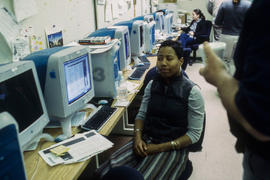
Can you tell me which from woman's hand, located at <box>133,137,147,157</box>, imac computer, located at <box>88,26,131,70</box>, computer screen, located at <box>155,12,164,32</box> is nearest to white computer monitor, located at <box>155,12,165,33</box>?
computer screen, located at <box>155,12,164,32</box>

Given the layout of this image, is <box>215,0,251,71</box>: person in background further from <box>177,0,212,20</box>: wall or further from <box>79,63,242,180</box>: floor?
<box>177,0,212,20</box>: wall

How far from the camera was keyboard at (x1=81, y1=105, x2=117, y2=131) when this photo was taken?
1659 mm

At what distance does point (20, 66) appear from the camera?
1.26 metres

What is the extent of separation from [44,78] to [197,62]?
17.5 ft

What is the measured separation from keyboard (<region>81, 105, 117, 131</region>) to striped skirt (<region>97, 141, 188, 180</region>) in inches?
8.9

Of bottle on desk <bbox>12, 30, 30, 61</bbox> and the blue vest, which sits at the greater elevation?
bottle on desk <bbox>12, 30, 30, 61</bbox>

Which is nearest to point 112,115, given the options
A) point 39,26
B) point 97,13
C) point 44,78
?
point 44,78

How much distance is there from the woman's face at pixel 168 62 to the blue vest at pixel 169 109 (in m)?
0.06

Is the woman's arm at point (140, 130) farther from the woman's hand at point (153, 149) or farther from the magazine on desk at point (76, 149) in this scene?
Result: the magazine on desk at point (76, 149)

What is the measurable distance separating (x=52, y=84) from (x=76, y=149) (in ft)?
1.35

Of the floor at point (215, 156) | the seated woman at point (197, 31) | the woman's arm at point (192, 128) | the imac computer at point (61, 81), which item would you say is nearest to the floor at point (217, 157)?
the floor at point (215, 156)

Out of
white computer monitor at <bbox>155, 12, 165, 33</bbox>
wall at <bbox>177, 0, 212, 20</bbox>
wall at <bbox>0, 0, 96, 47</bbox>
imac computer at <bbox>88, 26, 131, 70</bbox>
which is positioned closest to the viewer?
wall at <bbox>0, 0, 96, 47</bbox>

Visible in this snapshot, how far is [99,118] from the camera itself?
1777mm

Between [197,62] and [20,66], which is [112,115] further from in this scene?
[197,62]
